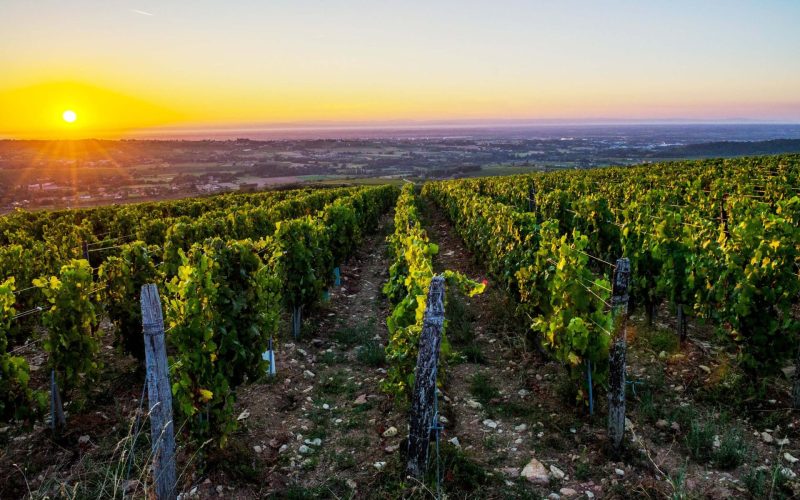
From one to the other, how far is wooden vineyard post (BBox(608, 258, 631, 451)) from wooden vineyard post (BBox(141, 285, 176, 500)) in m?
4.78

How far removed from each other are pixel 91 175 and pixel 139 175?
8.68 metres

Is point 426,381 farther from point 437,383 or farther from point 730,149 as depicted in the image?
point 730,149

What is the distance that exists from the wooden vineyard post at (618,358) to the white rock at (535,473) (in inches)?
36.3

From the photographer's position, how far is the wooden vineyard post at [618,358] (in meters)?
5.26

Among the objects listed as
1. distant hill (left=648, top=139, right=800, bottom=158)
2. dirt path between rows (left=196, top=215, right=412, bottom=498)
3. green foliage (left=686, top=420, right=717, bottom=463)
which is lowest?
dirt path between rows (left=196, top=215, right=412, bottom=498)

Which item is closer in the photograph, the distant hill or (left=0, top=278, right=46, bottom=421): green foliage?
(left=0, top=278, right=46, bottom=421): green foliage

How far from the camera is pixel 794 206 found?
10.6m

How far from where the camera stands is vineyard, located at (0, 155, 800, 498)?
4879mm

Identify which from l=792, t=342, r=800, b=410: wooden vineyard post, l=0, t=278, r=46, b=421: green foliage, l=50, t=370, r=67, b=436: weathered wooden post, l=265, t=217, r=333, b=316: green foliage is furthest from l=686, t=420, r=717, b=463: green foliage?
l=50, t=370, r=67, b=436: weathered wooden post

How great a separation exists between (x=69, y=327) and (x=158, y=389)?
2.63m

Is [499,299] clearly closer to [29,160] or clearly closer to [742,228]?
[742,228]

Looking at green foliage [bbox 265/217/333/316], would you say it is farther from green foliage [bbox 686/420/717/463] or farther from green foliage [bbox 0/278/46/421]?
green foliage [bbox 686/420/717/463]

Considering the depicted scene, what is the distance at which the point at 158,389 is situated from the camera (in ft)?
14.7

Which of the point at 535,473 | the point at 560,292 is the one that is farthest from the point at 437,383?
the point at 560,292
